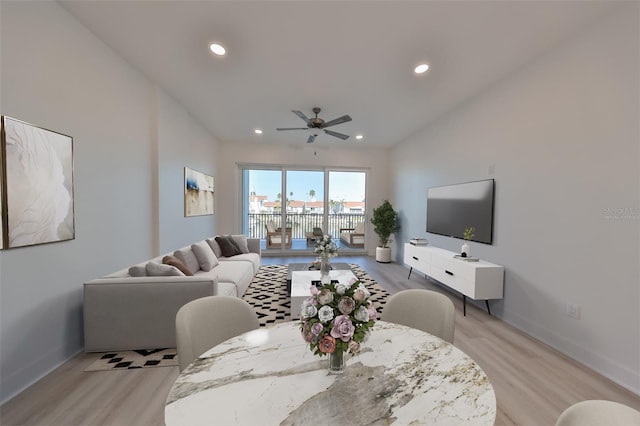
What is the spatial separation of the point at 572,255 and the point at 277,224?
5.69 meters

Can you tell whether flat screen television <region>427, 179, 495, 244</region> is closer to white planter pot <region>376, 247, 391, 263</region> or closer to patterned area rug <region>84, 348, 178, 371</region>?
white planter pot <region>376, 247, 391, 263</region>

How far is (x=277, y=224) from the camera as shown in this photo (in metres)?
7.07

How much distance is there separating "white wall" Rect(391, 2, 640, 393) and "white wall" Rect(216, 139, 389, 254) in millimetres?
3515

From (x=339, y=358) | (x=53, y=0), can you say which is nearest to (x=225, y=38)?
(x=53, y=0)

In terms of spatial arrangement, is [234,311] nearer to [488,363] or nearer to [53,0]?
[488,363]

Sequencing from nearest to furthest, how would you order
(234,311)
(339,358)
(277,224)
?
(339,358) < (234,311) < (277,224)

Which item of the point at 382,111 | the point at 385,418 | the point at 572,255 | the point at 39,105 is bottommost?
the point at 385,418

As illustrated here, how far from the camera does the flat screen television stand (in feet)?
11.3

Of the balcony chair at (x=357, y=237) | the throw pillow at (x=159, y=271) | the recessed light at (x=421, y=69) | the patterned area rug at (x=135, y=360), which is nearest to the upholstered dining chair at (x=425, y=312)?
the patterned area rug at (x=135, y=360)

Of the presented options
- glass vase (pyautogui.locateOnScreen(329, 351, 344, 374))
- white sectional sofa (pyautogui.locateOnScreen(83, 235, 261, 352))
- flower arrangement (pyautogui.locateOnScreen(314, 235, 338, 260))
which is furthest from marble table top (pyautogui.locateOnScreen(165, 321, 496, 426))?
flower arrangement (pyautogui.locateOnScreen(314, 235, 338, 260))

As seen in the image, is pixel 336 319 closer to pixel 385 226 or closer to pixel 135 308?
pixel 135 308

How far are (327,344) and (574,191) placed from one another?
2.76m

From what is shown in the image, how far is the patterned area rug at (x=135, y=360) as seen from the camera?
7.08 ft

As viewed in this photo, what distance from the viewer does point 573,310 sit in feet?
7.98
